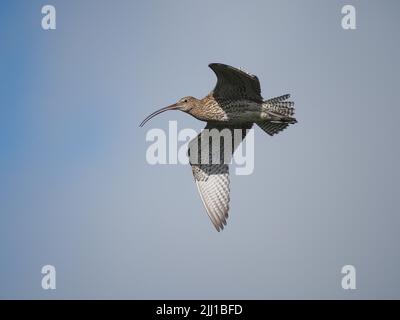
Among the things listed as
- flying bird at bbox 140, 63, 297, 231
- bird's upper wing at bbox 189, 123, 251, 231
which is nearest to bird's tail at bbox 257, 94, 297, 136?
flying bird at bbox 140, 63, 297, 231

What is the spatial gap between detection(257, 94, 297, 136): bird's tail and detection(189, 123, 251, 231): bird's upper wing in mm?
419

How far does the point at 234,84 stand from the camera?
1054 centimetres

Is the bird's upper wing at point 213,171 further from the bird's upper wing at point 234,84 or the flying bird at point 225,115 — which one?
the bird's upper wing at point 234,84

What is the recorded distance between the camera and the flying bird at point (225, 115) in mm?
10617

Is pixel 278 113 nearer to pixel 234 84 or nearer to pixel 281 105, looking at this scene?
pixel 281 105

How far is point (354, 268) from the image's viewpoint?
12500 mm

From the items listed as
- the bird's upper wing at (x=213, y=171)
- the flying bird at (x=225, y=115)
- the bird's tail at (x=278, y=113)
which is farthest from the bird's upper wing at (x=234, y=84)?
the bird's upper wing at (x=213, y=171)

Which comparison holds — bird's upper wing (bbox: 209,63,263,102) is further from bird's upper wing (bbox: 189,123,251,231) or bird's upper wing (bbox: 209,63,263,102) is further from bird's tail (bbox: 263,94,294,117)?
bird's upper wing (bbox: 189,123,251,231)

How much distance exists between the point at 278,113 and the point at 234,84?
887 millimetres

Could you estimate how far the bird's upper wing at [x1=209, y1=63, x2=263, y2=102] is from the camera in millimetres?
10078

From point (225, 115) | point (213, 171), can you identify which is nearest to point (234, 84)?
point (225, 115)
